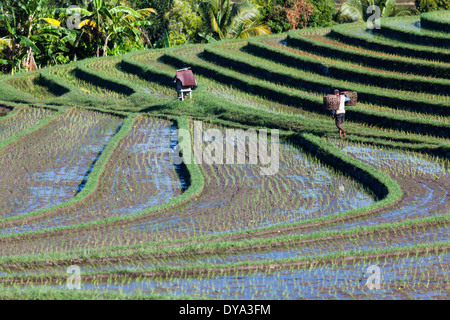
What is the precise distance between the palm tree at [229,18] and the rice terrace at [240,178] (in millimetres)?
5464

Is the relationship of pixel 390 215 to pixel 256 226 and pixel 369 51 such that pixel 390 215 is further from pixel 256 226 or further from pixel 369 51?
pixel 369 51

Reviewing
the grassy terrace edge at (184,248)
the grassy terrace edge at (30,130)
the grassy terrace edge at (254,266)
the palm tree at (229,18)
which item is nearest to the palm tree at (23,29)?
the palm tree at (229,18)

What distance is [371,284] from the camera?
5.99 metres

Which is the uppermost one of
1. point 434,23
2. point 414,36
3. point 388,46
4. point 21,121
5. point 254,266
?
point 434,23

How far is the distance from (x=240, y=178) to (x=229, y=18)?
16788 millimetres

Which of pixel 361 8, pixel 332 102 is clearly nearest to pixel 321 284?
pixel 332 102

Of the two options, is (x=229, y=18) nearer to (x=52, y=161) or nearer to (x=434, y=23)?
(x=434, y=23)

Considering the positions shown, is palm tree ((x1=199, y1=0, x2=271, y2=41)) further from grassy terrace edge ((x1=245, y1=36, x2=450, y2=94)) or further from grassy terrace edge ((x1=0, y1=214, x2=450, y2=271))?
grassy terrace edge ((x1=0, y1=214, x2=450, y2=271))

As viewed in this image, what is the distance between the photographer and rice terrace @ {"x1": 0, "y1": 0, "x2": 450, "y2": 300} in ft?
20.9

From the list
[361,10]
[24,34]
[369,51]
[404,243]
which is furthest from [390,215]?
[361,10]

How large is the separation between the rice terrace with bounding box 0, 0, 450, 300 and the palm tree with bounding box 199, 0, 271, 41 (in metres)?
5.46

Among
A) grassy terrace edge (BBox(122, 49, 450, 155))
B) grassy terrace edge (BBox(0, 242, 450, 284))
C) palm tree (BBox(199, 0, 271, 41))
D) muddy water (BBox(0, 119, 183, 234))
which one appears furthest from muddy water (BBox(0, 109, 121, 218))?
palm tree (BBox(199, 0, 271, 41))

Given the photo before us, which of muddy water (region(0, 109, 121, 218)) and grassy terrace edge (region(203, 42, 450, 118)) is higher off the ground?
grassy terrace edge (region(203, 42, 450, 118))

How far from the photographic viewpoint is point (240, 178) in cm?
1036
